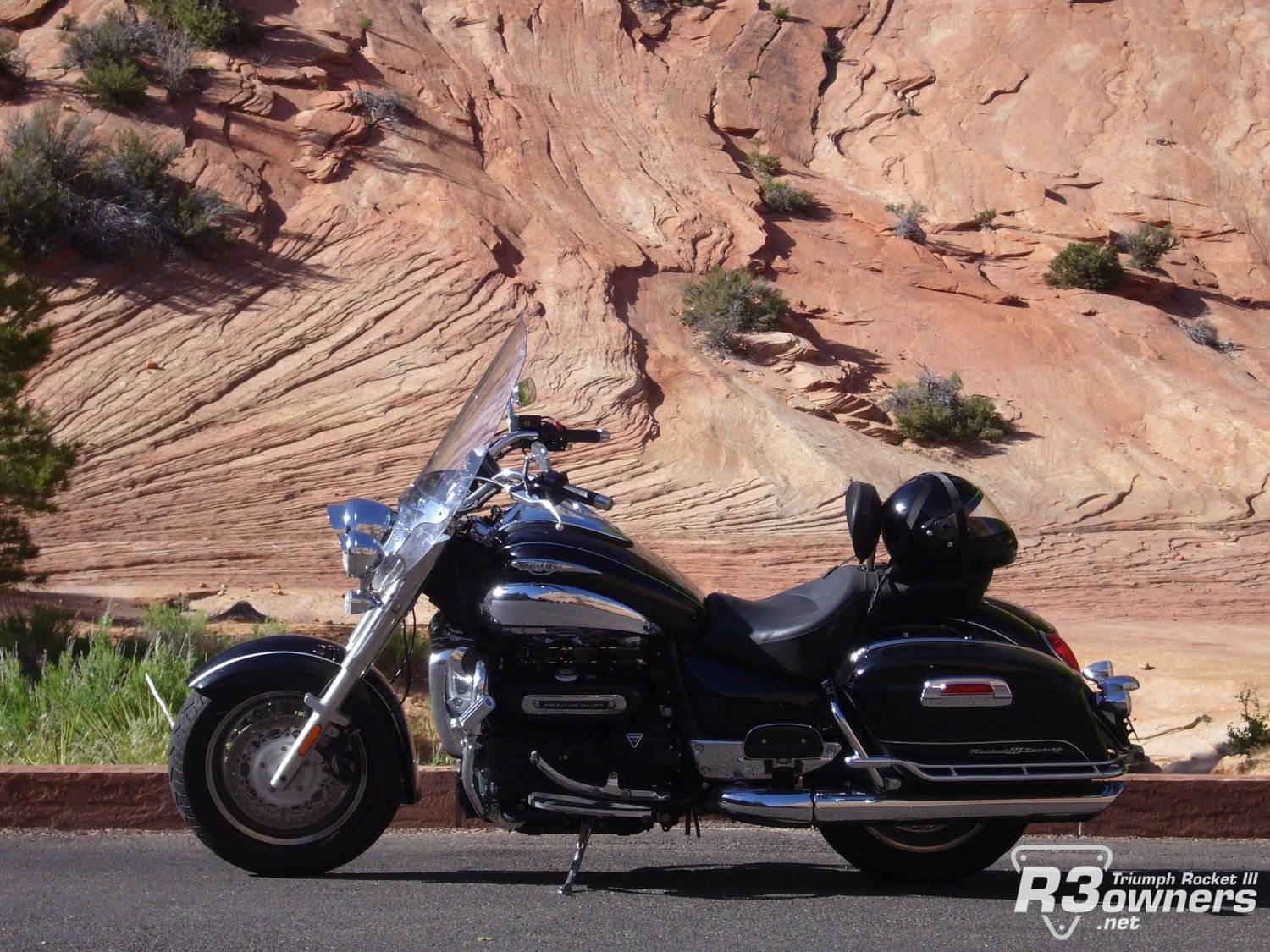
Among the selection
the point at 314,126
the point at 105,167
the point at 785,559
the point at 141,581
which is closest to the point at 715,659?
the point at 141,581

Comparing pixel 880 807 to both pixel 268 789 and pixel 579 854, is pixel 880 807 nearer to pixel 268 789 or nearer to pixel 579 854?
pixel 579 854

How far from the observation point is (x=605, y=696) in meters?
3.90

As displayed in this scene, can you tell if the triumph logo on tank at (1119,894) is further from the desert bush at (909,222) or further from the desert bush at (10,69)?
the desert bush at (909,222)

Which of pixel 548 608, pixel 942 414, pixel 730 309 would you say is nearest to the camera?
pixel 548 608

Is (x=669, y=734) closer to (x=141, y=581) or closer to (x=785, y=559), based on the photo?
(x=141, y=581)

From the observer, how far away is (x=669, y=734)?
13.1 feet

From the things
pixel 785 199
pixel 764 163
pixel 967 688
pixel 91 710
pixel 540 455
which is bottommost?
pixel 785 199

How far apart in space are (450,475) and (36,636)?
5.43m

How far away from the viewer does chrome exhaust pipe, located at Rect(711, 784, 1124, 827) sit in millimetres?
3877

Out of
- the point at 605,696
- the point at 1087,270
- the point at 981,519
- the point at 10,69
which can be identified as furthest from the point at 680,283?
the point at 605,696

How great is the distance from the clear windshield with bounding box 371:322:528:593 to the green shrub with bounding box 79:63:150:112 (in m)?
18.1

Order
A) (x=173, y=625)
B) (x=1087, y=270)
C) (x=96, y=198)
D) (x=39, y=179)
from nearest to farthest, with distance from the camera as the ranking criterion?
(x=173, y=625), (x=39, y=179), (x=96, y=198), (x=1087, y=270)

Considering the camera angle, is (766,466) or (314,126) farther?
(314,126)

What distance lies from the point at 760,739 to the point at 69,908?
2.04 meters
